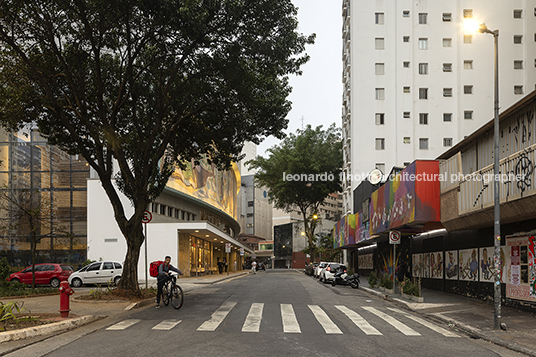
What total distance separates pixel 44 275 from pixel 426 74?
42551mm

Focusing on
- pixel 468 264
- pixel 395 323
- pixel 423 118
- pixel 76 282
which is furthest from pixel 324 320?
pixel 423 118

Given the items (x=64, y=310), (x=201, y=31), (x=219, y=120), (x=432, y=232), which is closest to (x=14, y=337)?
(x=64, y=310)

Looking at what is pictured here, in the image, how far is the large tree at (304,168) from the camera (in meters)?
60.5

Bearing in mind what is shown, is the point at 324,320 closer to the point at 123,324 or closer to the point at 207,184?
the point at 123,324

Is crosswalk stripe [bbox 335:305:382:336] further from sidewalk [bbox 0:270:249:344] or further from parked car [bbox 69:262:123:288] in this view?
parked car [bbox 69:262:123:288]

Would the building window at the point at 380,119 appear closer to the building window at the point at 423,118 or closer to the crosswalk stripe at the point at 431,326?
the building window at the point at 423,118

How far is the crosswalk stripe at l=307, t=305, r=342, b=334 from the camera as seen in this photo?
1139 centimetres

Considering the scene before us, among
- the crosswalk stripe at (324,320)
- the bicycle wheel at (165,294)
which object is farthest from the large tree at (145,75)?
the crosswalk stripe at (324,320)

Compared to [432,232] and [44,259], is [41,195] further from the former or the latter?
[432,232]

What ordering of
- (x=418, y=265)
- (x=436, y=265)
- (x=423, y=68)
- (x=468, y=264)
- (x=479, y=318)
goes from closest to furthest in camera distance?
(x=479, y=318) < (x=468, y=264) < (x=436, y=265) < (x=418, y=265) < (x=423, y=68)

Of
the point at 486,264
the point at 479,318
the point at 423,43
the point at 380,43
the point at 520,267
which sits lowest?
the point at 479,318

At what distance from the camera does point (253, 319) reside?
12.9m

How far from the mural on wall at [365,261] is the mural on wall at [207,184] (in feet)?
49.6

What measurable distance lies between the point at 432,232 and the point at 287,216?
101 meters
